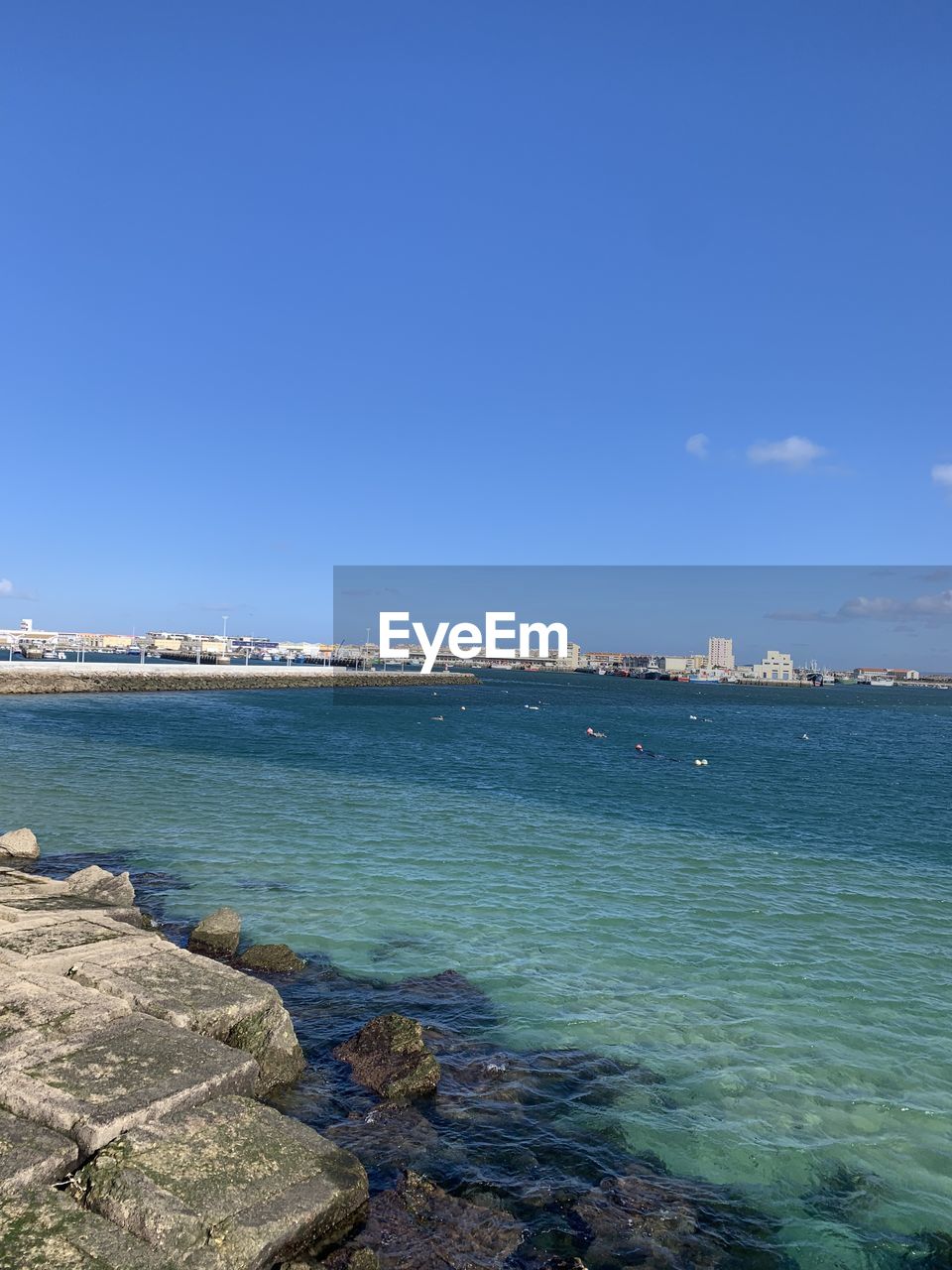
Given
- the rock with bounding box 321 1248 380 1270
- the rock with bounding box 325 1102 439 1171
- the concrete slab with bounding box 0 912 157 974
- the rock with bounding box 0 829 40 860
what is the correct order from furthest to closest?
the rock with bounding box 0 829 40 860 < the concrete slab with bounding box 0 912 157 974 < the rock with bounding box 325 1102 439 1171 < the rock with bounding box 321 1248 380 1270

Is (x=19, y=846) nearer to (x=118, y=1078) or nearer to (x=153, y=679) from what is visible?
(x=118, y=1078)

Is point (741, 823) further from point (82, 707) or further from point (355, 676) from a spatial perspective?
point (355, 676)

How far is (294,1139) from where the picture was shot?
264 inches

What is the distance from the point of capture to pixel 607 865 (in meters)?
19.9

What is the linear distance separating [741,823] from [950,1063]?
54.5 ft

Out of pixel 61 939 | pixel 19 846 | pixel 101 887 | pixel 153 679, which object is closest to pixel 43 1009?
pixel 61 939

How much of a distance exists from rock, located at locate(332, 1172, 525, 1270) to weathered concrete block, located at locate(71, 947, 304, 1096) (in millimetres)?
2230

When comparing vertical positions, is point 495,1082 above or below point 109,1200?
below

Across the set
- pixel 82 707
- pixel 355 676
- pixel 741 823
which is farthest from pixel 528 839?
pixel 355 676

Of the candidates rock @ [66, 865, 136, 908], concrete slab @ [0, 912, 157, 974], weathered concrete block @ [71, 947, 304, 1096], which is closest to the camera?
weathered concrete block @ [71, 947, 304, 1096]

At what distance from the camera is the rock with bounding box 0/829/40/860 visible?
1655 cm

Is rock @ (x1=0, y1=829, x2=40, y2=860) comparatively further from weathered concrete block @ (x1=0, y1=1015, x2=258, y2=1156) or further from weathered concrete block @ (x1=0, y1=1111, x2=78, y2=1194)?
weathered concrete block @ (x1=0, y1=1111, x2=78, y2=1194)

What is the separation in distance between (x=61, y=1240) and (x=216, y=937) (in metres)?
7.50

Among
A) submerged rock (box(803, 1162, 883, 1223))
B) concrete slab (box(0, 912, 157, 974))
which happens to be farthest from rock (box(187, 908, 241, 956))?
submerged rock (box(803, 1162, 883, 1223))
